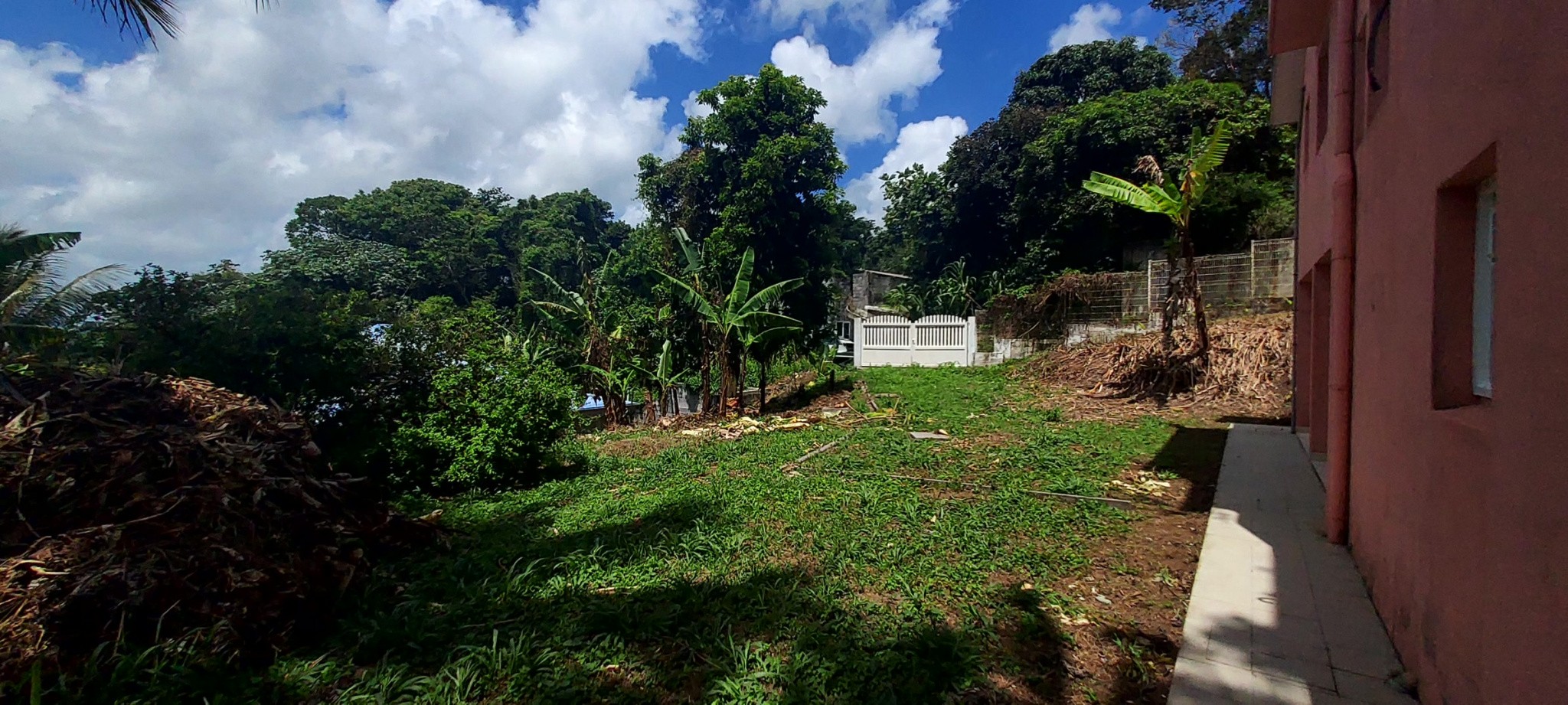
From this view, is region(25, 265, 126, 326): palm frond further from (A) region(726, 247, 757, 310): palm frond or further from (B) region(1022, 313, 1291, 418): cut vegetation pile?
(B) region(1022, 313, 1291, 418): cut vegetation pile

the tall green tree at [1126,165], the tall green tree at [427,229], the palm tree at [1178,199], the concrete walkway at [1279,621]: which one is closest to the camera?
the concrete walkway at [1279,621]

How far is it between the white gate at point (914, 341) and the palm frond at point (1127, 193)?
680 centimetres

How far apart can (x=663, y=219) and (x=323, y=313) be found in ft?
36.0

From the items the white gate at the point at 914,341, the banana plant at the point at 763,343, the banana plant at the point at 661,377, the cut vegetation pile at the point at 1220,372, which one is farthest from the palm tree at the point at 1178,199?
the banana plant at the point at 661,377

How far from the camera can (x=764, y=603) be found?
3629 mm

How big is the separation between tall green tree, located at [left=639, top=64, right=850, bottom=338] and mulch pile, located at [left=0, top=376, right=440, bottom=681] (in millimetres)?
10458

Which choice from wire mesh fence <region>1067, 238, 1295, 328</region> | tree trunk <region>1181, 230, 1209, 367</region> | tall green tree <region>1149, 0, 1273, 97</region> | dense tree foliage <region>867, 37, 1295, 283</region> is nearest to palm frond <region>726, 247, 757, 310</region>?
tree trunk <region>1181, 230, 1209, 367</region>

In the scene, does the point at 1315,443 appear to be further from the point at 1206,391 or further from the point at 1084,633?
the point at 1084,633

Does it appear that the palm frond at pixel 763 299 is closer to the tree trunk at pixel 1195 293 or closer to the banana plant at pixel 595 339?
the banana plant at pixel 595 339

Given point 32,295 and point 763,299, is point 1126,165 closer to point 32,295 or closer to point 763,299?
point 763,299

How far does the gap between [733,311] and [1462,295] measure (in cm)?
977

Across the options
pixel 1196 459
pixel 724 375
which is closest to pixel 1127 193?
pixel 1196 459

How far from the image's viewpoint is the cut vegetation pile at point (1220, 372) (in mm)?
10352

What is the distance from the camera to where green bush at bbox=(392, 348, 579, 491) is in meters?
6.68
